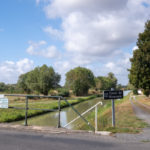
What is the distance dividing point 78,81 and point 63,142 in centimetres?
7637

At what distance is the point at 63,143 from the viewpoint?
581 cm

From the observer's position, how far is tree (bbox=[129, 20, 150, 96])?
23189 millimetres

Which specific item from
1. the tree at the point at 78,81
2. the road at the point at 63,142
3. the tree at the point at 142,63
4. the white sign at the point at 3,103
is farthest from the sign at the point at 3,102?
the tree at the point at 78,81

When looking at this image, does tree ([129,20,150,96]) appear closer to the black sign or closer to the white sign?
the black sign

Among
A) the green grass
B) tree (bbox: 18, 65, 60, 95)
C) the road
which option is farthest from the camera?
tree (bbox: 18, 65, 60, 95)

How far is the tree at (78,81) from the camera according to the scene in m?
80.6

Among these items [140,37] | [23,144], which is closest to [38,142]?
[23,144]

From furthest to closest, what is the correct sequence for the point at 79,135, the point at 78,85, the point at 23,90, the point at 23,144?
the point at 78,85, the point at 23,90, the point at 79,135, the point at 23,144

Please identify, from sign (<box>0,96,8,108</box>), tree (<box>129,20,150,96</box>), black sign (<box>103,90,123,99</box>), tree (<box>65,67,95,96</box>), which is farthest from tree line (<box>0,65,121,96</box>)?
black sign (<box>103,90,123,99</box>)

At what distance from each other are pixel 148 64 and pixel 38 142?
68.2 feet

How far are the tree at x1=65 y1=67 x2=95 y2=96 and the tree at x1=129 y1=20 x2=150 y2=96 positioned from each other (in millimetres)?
55970

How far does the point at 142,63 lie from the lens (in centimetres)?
2347

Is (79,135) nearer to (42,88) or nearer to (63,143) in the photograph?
(63,143)

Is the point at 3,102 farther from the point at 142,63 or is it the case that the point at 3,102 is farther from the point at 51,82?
the point at 51,82
